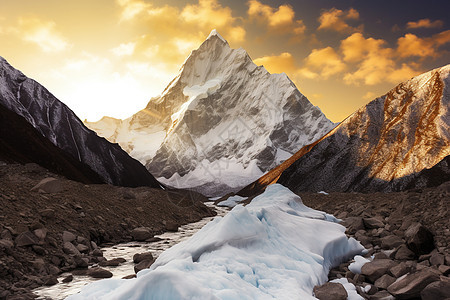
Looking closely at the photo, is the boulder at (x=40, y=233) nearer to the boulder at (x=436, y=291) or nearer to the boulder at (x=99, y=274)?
the boulder at (x=99, y=274)

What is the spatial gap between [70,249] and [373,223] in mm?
13184

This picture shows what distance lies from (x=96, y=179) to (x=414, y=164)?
50912mm

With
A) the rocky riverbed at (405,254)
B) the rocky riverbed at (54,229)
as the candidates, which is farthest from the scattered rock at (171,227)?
the rocky riverbed at (405,254)

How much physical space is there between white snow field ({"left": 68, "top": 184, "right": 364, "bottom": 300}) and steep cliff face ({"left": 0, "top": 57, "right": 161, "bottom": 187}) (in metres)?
61.0

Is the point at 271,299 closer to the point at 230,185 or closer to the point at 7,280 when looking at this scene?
the point at 7,280

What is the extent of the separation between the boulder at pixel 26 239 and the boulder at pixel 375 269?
10.00 meters

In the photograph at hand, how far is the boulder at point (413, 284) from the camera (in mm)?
6891

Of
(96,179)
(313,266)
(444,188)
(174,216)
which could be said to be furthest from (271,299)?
(96,179)

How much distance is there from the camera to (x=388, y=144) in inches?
2267

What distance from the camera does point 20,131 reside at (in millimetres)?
41688

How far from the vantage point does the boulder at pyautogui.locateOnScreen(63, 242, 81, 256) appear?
10.9 m

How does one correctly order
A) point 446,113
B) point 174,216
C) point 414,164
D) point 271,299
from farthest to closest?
point 446,113 < point 414,164 < point 174,216 < point 271,299

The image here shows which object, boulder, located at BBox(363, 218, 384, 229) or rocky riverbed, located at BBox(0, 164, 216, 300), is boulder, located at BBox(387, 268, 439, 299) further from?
rocky riverbed, located at BBox(0, 164, 216, 300)

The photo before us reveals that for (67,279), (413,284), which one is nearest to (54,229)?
(67,279)
